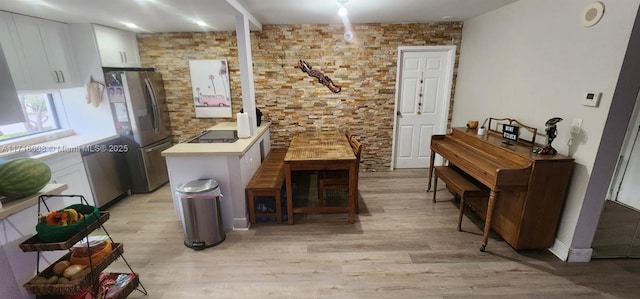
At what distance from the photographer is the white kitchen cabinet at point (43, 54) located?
8.55ft

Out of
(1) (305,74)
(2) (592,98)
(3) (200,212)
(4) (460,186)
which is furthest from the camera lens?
(1) (305,74)

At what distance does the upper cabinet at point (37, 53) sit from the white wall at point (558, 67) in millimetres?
4966

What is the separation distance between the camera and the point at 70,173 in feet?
8.80

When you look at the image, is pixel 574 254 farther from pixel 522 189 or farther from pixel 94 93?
pixel 94 93

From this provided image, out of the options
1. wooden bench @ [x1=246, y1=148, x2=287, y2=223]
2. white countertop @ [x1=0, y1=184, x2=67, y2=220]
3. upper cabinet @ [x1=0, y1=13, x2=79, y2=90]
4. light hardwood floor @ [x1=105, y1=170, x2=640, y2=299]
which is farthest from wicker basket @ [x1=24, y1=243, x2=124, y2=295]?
upper cabinet @ [x1=0, y1=13, x2=79, y2=90]

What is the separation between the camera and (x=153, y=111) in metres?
3.57

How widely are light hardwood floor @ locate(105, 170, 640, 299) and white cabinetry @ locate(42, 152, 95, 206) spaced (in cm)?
43

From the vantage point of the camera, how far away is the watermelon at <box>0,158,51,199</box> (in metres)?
1.19

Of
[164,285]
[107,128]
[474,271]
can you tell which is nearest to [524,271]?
[474,271]

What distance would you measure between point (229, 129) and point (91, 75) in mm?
1734

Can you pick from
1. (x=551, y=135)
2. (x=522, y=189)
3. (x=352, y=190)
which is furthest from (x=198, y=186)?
(x=551, y=135)

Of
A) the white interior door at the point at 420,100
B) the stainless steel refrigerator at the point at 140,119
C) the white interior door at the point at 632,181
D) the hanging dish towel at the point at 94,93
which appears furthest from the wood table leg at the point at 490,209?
the hanging dish towel at the point at 94,93

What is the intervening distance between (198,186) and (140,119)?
5.80 ft

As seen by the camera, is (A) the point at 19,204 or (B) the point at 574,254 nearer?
(A) the point at 19,204
